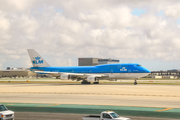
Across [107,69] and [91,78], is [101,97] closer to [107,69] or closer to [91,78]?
[91,78]

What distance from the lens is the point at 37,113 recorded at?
2256 centimetres

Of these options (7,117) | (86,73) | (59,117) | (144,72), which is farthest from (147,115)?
(86,73)

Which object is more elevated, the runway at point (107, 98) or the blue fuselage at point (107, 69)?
the blue fuselage at point (107, 69)

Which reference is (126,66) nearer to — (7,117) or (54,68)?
(54,68)

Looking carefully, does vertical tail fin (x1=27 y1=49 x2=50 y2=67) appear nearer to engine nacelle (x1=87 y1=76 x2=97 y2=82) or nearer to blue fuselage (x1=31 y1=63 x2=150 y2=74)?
blue fuselage (x1=31 y1=63 x2=150 y2=74)

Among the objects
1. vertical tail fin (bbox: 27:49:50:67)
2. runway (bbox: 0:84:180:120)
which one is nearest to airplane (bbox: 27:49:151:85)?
vertical tail fin (bbox: 27:49:50:67)

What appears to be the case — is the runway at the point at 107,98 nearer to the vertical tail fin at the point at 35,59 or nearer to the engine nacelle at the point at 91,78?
the engine nacelle at the point at 91,78

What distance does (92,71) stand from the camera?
79.9m

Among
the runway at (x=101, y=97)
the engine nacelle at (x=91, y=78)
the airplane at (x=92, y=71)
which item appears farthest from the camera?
the airplane at (x=92, y=71)

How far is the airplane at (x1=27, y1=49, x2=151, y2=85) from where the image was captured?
2938 inches

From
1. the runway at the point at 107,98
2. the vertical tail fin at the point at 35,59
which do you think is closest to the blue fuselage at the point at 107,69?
the vertical tail fin at the point at 35,59

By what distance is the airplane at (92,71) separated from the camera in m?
74.6

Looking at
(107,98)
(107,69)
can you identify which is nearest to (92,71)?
(107,69)

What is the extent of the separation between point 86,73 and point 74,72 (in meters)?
4.68
